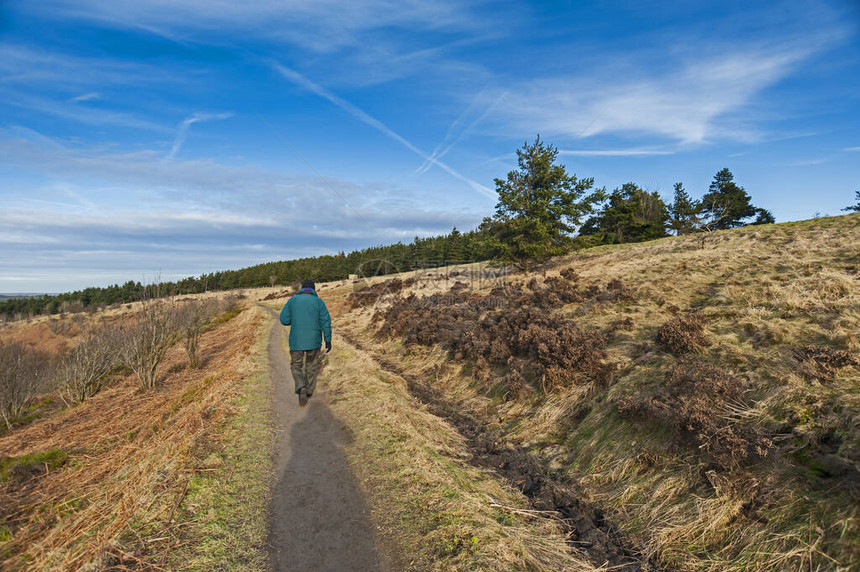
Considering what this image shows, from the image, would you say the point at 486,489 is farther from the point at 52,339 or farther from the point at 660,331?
the point at 52,339

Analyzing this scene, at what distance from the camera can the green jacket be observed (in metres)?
8.69

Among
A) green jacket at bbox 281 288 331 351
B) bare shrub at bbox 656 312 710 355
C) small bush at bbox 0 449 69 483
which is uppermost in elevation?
green jacket at bbox 281 288 331 351

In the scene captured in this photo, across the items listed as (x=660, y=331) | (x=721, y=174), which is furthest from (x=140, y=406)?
(x=721, y=174)

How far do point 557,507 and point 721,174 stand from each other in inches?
2711

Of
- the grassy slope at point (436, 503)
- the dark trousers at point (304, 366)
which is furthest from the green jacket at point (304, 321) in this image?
the grassy slope at point (436, 503)

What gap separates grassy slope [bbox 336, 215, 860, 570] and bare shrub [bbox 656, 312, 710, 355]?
0.64 ft

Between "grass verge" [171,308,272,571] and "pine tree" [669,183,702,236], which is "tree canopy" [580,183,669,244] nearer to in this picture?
"pine tree" [669,183,702,236]

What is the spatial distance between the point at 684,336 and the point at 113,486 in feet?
33.5

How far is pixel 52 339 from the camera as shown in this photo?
1748 inches

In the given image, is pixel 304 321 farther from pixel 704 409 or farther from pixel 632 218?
pixel 632 218

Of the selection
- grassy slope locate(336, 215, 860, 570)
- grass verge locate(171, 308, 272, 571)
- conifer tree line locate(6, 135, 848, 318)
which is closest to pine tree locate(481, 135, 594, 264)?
conifer tree line locate(6, 135, 848, 318)

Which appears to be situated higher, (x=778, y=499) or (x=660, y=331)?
(x=660, y=331)

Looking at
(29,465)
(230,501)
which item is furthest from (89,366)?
(230,501)

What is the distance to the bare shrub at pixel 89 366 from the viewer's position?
39.9 feet
